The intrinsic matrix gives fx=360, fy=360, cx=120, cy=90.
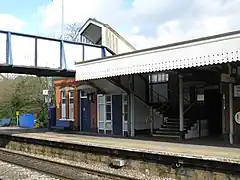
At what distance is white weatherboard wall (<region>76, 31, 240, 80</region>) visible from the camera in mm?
10750

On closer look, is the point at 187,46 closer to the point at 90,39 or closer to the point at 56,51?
the point at 56,51

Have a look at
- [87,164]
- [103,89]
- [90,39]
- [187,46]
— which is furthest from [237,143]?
[90,39]

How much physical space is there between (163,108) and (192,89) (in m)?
1.83

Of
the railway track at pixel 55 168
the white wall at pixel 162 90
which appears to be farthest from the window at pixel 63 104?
the railway track at pixel 55 168

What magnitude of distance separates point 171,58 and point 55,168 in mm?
5417

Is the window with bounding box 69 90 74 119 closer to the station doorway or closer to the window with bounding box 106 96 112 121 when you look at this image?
the window with bounding box 106 96 112 121

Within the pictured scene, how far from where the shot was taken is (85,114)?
71.0 feet

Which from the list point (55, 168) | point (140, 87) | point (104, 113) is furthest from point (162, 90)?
point (55, 168)

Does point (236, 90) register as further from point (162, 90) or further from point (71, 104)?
point (71, 104)

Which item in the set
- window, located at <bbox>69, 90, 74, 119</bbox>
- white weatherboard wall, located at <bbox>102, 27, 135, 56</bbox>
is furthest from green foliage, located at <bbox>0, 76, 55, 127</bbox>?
white weatherboard wall, located at <bbox>102, 27, 135, 56</bbox>

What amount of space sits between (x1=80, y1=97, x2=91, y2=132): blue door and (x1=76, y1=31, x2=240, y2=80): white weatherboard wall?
17.6 feet

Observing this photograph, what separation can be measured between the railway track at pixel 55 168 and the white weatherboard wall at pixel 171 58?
4.28 m

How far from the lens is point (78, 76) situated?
16.9 meters

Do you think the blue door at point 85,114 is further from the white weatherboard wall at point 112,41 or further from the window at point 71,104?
the white weatherboard wall at point 112,41
